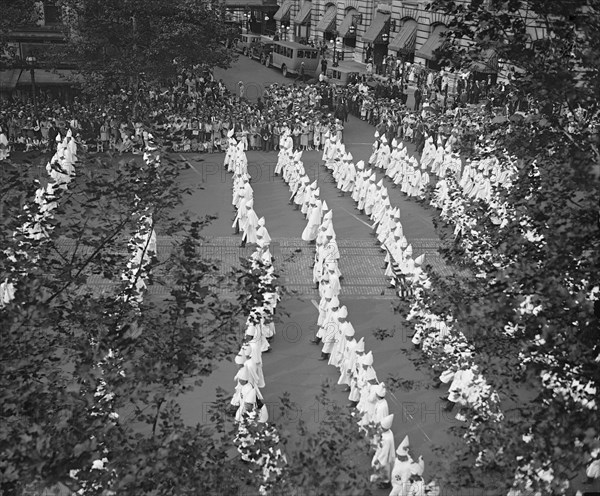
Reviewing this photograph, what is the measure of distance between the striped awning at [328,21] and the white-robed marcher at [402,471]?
39.2 metres

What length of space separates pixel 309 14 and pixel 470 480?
4525 cm

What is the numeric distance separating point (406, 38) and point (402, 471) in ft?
106

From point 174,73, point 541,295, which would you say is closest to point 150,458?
point 541,295

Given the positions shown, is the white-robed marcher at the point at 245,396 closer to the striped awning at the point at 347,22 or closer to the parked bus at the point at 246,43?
the striped awning at the point at 347,22

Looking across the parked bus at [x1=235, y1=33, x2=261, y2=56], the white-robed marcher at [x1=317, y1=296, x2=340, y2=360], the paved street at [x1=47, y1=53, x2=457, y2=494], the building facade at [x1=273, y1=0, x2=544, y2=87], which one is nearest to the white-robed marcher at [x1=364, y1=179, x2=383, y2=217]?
the paved street at [x1=47, y1=53, x2=457, y2=494]

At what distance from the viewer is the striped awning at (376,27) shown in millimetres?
41281

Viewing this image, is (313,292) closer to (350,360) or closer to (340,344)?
(340,344)

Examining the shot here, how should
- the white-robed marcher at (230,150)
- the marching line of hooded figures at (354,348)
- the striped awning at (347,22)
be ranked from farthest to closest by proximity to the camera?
the striped awning at (347,22) < the white-robed marcher at (230,150) < the marching line of hooded figures at (354,348)

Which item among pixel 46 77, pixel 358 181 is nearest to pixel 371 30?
pixel 46 77

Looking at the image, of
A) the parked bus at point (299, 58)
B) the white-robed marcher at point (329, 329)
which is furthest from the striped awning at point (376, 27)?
the white-robed marcher at point (329, 329)

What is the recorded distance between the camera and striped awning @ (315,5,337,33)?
46.2 m

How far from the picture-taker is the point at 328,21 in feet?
152

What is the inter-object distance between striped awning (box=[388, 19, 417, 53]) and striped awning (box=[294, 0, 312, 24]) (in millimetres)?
10654

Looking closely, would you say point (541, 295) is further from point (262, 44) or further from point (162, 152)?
point (262, 44)
